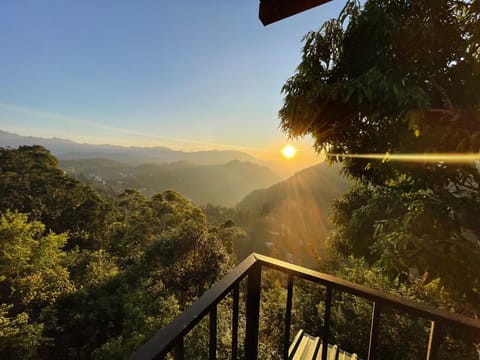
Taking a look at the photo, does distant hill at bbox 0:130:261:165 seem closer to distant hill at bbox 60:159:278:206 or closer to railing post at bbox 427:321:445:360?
distant hill at bbox 60:159:278:206

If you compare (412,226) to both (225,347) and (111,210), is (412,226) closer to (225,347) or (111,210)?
(225,347)

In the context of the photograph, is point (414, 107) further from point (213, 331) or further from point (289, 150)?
point (213, 331)

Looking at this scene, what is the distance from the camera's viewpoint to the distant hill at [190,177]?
59125mm

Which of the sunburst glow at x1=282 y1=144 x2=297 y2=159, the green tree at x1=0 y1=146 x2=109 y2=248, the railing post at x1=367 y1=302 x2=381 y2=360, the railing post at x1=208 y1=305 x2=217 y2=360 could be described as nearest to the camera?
the railing post at x1=208 y1=305 x2=217 y2=360

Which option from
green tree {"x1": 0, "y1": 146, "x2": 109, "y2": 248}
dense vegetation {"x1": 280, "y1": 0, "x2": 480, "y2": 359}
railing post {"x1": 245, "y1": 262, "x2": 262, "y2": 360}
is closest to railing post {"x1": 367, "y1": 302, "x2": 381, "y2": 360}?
railing post {"x1": 245, "y1": 262, "x2": 262, "y2": 360}

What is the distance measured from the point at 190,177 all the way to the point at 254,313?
7567 cm

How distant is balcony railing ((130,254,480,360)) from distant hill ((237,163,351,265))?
20789 mm

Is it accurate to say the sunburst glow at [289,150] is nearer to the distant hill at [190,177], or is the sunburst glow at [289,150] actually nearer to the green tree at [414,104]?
the green tree at [414,104]

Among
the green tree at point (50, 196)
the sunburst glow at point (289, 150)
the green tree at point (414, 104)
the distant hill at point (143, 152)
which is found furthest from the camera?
the distant hill at point (143, 152)

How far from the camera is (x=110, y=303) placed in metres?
6.68

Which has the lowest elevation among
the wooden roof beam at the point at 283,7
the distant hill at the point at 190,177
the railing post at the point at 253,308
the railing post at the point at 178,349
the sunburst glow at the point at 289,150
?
the distant hill at the point at 190,177

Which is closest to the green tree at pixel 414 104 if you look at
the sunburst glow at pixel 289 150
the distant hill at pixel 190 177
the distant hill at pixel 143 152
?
the sunburst glow at pixel 289 150

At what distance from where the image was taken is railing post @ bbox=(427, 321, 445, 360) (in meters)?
0.78

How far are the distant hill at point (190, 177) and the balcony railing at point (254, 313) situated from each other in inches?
2064
